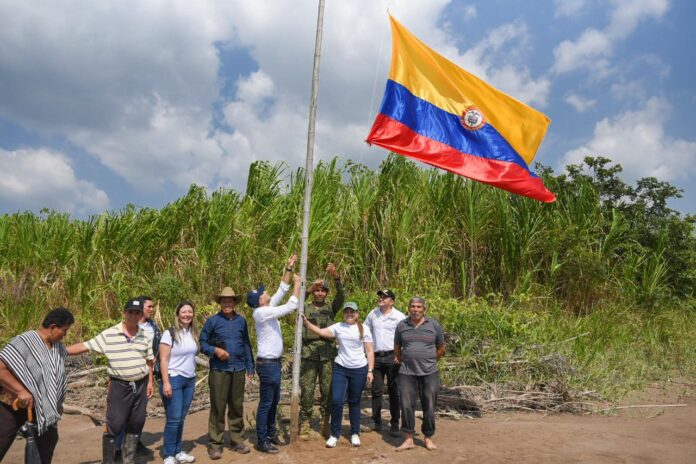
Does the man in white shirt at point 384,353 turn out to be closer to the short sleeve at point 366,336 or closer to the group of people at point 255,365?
the group of people at point 255,365

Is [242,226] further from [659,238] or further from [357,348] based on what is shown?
[659,238]

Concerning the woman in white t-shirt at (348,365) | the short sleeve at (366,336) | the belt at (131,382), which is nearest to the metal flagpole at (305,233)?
the woman in white t-shirt at (348,365)

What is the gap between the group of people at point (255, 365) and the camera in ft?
14.4

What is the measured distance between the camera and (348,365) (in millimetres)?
5301

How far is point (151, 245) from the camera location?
10078mm

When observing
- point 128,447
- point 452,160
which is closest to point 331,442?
point 128,447

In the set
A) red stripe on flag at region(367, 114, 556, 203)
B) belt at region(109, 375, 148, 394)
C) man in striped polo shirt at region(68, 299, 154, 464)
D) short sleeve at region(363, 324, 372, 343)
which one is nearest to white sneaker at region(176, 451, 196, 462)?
man in striped polo shirt at region(68, 299, 154, 464)

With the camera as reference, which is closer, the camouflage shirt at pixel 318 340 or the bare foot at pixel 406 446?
the bare foot at pixel 406 446

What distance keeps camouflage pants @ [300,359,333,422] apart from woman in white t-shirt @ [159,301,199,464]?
3.99 feet

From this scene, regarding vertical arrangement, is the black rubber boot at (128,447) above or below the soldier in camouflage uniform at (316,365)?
below

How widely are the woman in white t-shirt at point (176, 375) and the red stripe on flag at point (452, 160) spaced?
9.03ft

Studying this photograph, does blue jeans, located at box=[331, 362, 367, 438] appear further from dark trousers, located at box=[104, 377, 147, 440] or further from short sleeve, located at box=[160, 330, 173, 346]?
dark trousers, located at box=[104, 377, 147, 440]

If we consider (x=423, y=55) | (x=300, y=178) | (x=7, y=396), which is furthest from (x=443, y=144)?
(x=300, y=178)

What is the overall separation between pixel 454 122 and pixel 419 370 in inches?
112
